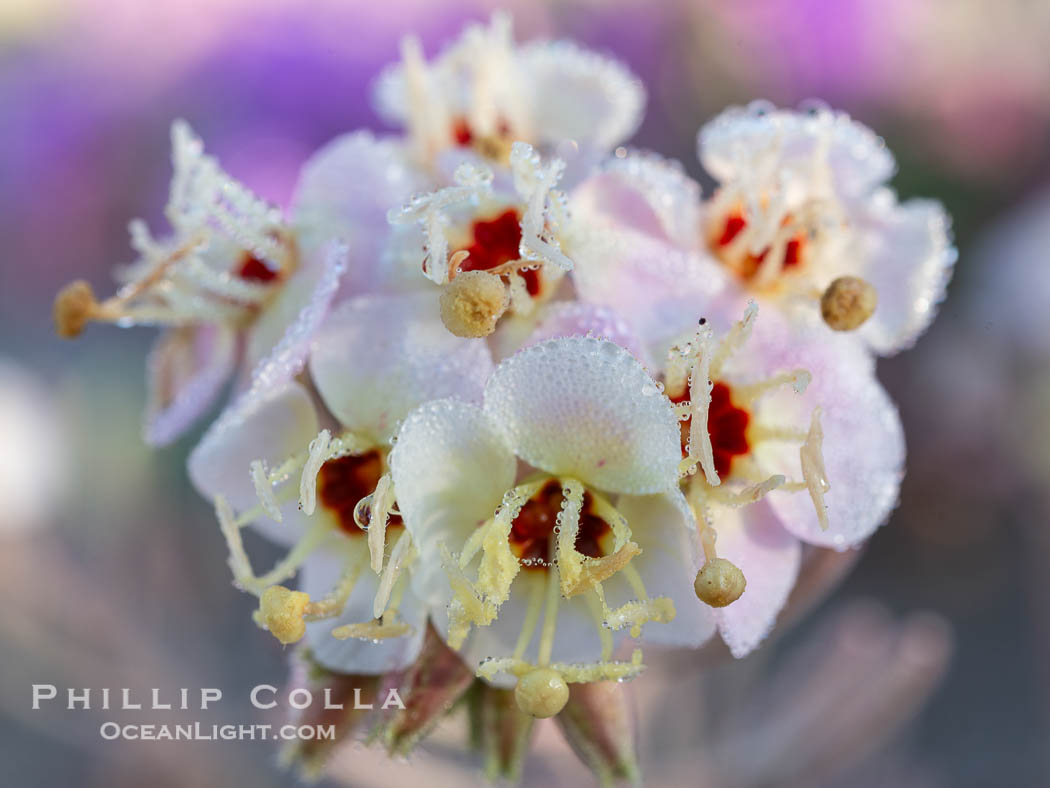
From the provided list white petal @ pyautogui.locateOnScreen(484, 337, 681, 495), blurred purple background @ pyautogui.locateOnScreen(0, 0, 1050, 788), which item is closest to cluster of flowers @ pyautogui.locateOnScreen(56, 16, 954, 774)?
white petal @ pyautogui.locateOnScreen(484, 337, 681, 495)

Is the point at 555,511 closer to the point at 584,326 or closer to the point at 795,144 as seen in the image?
the point at 584,326

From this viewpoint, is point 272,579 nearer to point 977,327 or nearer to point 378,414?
point 378,414

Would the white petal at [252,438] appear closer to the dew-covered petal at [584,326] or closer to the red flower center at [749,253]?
the dew-covered petal at [584,326]

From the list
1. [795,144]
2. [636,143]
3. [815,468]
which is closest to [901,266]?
[795,144]

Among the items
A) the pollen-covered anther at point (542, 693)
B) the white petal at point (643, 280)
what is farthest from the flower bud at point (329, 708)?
the white petal at point (643, 280)

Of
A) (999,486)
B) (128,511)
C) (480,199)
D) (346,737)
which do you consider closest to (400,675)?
(346,737)
